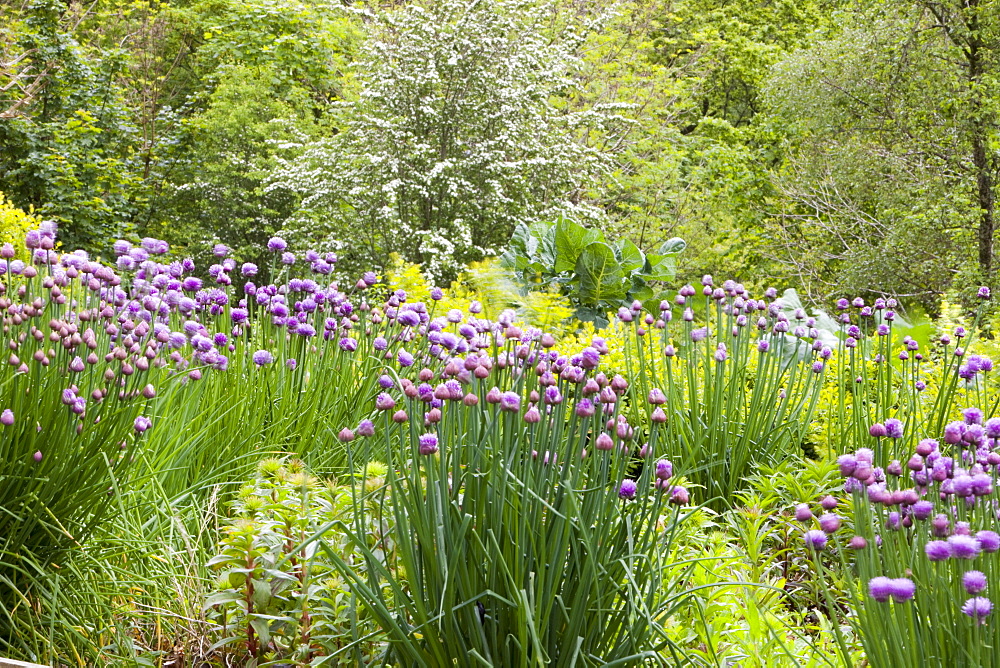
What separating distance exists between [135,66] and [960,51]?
13912mm

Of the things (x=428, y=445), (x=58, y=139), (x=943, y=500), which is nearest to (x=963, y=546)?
(x=943, y=500)

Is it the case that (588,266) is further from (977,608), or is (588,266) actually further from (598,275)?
(977,608)

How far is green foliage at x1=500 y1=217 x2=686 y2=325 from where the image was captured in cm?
790

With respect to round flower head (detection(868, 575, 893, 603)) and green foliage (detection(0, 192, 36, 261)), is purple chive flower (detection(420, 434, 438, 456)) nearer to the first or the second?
round flower head (detection(868, 575, 893, 603))

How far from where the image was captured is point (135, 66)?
16688 mm

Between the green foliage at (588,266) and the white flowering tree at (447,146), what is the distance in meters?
2.49

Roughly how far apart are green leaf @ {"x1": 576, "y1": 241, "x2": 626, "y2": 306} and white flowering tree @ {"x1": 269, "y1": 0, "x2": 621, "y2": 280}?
3.01 m

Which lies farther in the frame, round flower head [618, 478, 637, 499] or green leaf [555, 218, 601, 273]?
green leaf [555, 218, 601, 273]

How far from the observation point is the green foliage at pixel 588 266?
790 cm

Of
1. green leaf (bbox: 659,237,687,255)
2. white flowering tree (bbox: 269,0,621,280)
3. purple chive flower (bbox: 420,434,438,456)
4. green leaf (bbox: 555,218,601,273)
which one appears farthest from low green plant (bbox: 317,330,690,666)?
→ white flowering tree (bbox: 269,0,621,280)

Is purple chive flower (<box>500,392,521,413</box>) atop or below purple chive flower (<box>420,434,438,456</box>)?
atop

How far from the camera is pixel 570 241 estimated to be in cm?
794

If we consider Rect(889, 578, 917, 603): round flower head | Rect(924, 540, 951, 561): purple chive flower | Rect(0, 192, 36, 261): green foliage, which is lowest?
Rect(0, 192, 36, 261): green foliage

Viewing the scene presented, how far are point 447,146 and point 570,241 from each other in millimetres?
4070
